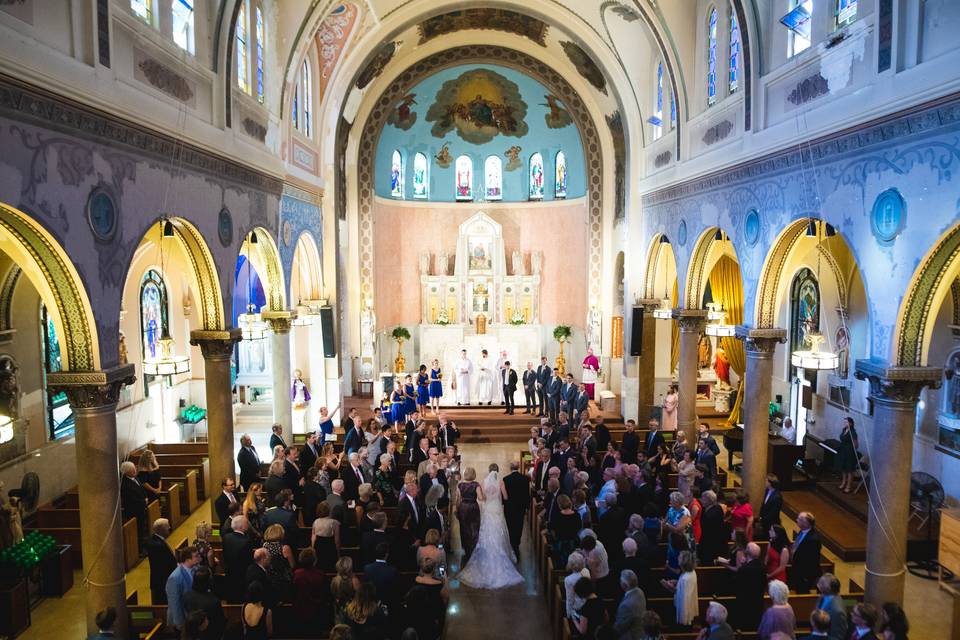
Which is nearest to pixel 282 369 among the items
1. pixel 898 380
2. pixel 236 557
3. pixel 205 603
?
pixel 236 557

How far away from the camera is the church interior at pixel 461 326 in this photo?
8219 millimetres

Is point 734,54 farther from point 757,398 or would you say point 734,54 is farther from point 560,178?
point 560,178

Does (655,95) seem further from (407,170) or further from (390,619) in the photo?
(390,619)

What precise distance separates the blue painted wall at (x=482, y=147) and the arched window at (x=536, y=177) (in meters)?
0.18

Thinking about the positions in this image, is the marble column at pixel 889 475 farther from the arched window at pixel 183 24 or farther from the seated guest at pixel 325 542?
the arched window at pixel 183 24

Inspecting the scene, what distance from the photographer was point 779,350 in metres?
18.9

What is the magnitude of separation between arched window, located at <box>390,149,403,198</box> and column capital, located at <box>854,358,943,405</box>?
21.1 m

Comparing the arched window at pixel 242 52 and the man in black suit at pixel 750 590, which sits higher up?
the arched window at pixel 242 52

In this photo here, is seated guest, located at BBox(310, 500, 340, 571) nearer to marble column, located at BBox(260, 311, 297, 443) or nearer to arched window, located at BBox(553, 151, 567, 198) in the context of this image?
marble column, located at BBox(260, 311, 297, 443)

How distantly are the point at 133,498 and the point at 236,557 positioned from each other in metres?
4.23

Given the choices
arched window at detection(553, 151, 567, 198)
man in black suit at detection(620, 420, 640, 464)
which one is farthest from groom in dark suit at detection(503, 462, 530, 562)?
arched window at detection(553, 151, 567, 198)

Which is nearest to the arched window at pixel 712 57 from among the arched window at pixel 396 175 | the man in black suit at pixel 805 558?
the man in black suit at pixel 805 558

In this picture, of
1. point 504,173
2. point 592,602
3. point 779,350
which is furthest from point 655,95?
point 592,602

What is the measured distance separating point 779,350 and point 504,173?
13.8 m
